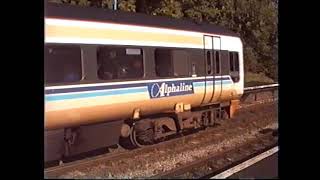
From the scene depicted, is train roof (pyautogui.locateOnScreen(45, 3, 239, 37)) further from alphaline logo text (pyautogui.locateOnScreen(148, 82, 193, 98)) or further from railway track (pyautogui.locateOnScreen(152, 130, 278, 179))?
railway track (pyautogui.locateOnScreen(152, 130, 278, 179))

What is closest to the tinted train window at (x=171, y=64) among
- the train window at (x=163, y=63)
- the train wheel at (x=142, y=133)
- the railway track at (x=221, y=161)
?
the train window at (x=163, y=63)

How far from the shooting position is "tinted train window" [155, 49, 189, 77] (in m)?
3.79

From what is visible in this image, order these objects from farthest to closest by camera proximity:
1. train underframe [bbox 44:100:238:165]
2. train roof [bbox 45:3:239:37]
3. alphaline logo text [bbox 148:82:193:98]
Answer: alphaline logo text [bbox 148:82:193:98] < train underframe [bbox 44:100:238:165] < train roof [bbox 45:3:239:37]

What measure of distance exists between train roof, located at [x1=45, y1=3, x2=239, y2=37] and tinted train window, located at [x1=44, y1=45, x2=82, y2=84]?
24 centimetres

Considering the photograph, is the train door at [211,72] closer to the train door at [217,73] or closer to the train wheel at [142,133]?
the train door at [217,73]

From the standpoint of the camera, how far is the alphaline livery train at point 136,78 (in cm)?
341

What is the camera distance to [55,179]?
232 cm

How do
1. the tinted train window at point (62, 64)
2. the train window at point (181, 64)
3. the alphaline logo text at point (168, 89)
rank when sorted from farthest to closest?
the alphaline logo text at point (168, 89) → the train window at point (181, 64) → the tinted train window at point (62, 64)

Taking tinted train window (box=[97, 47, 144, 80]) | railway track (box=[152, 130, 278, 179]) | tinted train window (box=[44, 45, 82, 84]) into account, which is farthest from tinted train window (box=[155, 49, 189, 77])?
railway track (box=[152, 130, 278, 179])

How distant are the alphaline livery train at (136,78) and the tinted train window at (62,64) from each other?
0.05 ft
